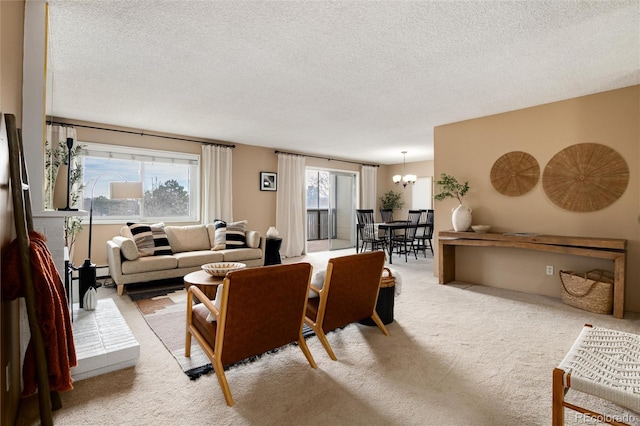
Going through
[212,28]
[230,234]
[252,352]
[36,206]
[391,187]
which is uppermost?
[212,28]

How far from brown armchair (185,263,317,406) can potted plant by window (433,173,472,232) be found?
3.15 m

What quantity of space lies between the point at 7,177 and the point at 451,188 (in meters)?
4.71

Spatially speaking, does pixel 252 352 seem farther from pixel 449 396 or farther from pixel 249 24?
pixel 249 24

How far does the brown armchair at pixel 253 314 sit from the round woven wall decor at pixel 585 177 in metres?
3.51

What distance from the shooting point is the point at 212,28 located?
2309mm

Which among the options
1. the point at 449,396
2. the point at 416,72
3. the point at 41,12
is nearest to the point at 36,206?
the point at 41,12

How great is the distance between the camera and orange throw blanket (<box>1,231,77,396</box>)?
1.48 metres

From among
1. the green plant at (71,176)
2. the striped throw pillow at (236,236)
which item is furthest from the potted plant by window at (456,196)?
the green plant at (71,176)

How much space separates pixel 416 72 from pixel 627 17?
1.45 m

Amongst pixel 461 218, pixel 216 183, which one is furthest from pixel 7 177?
pixel 461 218

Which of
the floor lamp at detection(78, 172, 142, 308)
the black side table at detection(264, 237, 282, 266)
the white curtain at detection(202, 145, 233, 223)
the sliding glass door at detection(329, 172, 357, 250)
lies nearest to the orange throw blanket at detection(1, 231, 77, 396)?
the floor lamp at detection(78, 172, 142, 308)

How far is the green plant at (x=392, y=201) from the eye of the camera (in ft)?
29.7

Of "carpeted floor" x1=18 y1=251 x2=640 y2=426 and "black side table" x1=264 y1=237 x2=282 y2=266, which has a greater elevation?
"black side table" x1=264 y1=237 x2=282 y2=266

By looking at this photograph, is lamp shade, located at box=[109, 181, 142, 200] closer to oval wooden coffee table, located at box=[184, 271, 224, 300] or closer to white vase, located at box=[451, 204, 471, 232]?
oval wooden coffee table, located at box=[184, 271, 224, 300]
